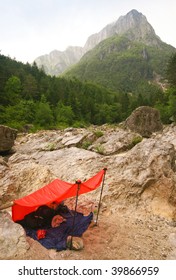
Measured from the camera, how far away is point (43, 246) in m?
8.82

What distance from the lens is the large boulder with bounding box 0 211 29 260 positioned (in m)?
8.29

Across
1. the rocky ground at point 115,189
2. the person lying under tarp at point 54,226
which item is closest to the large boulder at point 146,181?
the rocky ground at point 115,189

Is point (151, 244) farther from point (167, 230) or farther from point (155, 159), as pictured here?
point (155, 159)

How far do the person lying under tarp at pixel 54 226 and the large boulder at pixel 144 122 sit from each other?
25097mm

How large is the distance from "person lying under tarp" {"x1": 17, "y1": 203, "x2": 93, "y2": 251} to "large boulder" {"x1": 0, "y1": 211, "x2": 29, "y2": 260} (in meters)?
0.45

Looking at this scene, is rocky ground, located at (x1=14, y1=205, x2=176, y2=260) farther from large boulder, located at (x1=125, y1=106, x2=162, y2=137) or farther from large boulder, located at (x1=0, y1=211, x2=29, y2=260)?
large boulder, located at (x1=125, y1=106, x2=162, y2=137)

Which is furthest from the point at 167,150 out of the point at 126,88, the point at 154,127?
the point at 126,88

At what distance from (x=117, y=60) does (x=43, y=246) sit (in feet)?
629

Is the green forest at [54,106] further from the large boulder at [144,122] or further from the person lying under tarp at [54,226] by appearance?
the person lying under tarp at [54,226]

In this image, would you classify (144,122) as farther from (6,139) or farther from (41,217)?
(41,217)

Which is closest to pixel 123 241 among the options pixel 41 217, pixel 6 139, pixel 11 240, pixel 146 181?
pixel 41 217

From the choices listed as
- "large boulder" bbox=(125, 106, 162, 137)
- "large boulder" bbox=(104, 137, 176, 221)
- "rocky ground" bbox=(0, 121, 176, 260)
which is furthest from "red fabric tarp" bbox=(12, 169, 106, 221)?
"large boulder" bbox=(125, 106, 162, 137)

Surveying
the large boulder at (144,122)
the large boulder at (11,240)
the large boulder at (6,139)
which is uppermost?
the large boulder at (144,122)

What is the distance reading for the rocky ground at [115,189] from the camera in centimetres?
897
